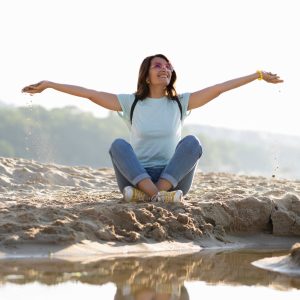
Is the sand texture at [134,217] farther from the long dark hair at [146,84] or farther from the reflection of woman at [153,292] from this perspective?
the reflection of woman at [153,292]

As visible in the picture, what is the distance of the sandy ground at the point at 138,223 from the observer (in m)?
5.84

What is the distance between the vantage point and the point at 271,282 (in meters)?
4.88

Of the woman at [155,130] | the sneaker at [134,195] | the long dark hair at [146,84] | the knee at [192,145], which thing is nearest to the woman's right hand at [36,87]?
the woman at [155,130]

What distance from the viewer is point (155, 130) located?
6.76 metres

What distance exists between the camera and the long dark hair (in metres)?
6.86

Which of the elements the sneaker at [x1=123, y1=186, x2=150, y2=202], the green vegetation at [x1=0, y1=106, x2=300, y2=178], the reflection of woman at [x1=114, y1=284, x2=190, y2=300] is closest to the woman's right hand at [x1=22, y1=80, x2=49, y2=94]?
the sneaker at [x1=123, y1=186, x2=150, y2=202]

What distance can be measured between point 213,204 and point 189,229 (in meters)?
0.52

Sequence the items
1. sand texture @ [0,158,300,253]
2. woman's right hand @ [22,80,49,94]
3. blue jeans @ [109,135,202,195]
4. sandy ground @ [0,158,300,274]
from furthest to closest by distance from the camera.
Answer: woman's right hand @ [22,80,49,94]
blue jeans @ [109,135,202,195]
sand texture @ [0,158,300,253]
sandy ground @ [0,158,300,274]

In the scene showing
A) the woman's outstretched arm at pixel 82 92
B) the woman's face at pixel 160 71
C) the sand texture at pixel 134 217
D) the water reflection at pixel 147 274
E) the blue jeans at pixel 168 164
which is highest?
the woman's face at pixel 160 71

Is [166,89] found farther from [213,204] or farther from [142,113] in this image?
[213,204]

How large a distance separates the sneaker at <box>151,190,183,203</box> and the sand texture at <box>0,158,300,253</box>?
50 millimetres

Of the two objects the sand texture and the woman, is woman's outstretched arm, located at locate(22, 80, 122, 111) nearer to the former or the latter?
the woman

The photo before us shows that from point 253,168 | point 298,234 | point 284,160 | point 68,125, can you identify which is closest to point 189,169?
point 298,234

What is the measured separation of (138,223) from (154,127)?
2.71 ft
